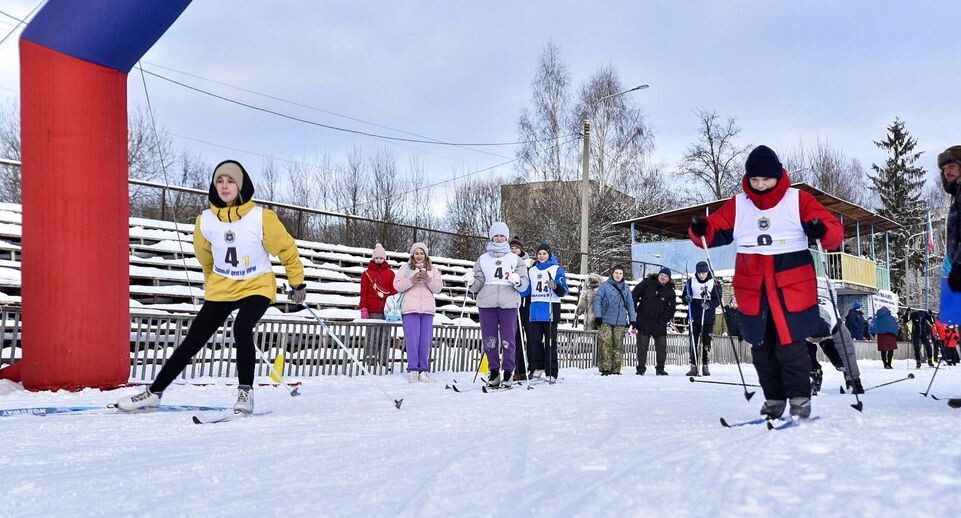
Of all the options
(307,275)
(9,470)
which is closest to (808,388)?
(9,470)

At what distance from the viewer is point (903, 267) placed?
1884 inches

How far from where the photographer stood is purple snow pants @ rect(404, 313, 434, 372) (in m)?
8.90

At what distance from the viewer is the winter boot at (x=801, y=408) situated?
4.16 m

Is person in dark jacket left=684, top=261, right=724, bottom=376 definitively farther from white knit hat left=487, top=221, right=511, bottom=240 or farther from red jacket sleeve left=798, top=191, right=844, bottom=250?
red jacket sleeve left=798, top=191, right=844, bottom=250

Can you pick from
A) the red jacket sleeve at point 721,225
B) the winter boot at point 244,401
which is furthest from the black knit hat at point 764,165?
the winter boot at point 244,401

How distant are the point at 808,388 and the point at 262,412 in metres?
3.13

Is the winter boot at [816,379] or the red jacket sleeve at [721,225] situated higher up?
the red jacket sleeve at [721,225]

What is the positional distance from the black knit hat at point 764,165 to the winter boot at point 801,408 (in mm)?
1151

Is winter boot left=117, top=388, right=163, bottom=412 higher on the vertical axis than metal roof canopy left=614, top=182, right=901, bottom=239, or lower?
lower

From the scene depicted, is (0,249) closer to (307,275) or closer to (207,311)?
(307,275)

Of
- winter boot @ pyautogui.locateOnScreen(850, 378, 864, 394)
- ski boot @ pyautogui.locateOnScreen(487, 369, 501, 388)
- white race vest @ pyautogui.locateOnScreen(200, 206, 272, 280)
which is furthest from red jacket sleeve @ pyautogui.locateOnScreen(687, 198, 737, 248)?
ski boot @ pyautogui.locateOnScreen(487, 369, 501, 388)

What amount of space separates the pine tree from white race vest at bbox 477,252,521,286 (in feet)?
147

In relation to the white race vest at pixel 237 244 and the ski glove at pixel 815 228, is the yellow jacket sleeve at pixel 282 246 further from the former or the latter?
the ski glove at pixel 815 228

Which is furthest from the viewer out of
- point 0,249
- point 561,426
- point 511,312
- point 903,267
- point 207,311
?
point 903,267
